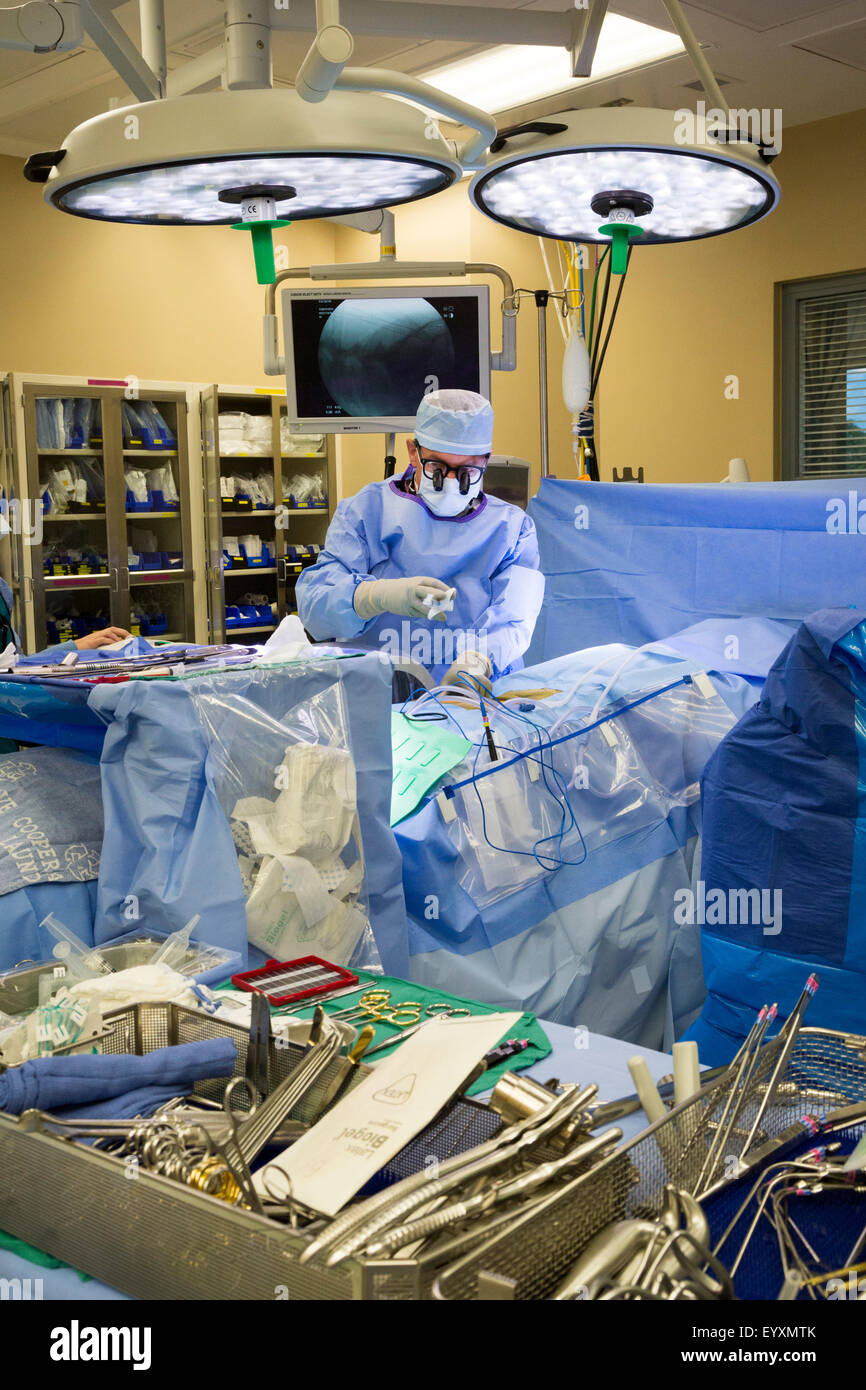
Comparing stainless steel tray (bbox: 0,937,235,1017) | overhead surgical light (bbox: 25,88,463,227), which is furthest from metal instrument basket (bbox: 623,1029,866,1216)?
overhead surgical light (bbox: 25,88,463,227)

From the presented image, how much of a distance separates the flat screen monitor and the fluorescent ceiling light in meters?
1.67

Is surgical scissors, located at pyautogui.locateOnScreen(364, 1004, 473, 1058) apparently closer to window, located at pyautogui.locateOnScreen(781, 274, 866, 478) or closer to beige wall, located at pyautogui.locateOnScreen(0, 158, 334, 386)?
window, located at pyautogui.locateOnScreen(781, 274, 866, 478)

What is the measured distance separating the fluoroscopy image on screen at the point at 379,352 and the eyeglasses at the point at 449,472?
596 millimetres

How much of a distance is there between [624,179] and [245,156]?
0.61m

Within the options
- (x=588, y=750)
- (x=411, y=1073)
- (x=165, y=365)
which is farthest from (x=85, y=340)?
(x=411, y=1073)

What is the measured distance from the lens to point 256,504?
6.90 meters

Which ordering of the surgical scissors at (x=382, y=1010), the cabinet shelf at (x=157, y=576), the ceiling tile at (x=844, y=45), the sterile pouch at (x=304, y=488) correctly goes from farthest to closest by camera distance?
the sterile pouch at (x=304, y=488)
the cabinet shelf at (x=157, y=576)
the ceiling tile at (x=844, y=45)
the surgical scissors at (x=382, y=1010)

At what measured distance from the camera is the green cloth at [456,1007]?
1.34 meters

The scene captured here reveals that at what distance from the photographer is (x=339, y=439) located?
7555mm

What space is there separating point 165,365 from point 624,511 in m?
4.12

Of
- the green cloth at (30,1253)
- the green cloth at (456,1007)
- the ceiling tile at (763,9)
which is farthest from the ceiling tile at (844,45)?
the green cloth at (30,1253)

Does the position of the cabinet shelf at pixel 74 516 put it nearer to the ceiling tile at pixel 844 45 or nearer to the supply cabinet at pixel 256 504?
the supply cabinet at pixel 256 504

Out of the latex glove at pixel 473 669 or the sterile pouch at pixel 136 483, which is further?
the sterile pouch at pixel 136 483
